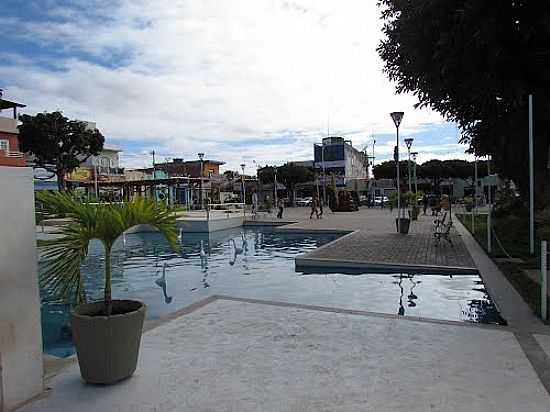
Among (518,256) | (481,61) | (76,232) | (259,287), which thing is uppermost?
(481,61)

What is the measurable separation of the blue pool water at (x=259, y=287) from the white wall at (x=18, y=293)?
46 cm

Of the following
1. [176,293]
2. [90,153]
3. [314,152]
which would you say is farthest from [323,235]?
[314,152]

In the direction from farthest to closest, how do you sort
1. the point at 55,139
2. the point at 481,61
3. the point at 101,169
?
1. the point at 101,169
2. the point at 55,139
3. the point at 481,61

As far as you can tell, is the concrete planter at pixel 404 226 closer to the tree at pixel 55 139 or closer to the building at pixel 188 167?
the tree at pixel 55 139

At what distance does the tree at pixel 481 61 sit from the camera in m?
10.2

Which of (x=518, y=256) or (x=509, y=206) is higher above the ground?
(x=509, y=206)

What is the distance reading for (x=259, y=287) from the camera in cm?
886

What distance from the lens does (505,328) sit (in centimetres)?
512

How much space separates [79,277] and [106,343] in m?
0.56

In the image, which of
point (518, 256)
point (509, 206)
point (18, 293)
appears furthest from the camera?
point (509, 206)

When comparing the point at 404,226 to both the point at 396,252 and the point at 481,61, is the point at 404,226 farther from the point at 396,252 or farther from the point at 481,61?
the point at 481,61

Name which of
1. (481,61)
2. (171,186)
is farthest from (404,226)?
(171,186)

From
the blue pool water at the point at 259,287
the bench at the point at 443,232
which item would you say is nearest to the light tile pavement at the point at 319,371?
the blue pool water at the point at 259,287

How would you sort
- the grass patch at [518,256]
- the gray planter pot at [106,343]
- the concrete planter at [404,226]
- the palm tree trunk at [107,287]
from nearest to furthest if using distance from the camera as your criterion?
the gray planter pot at [106,343] → the palm tree trunk at [107,287] → the grass patch at [518,256] → the concrete planter at [404,226]
